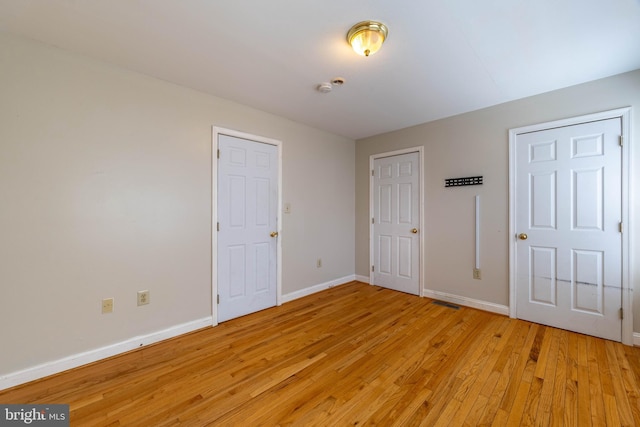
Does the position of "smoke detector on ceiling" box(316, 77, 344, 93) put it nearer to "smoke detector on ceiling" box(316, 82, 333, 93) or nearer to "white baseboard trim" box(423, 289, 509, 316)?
"smoke detector on ceiling" box(316, 82, 333, 93)

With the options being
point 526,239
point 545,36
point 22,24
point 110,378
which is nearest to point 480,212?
point 526,239

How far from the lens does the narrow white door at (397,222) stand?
12.4 feet

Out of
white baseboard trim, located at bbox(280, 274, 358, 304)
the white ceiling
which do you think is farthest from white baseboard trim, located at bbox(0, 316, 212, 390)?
the white ceiling

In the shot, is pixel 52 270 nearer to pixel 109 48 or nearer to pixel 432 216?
pixel 109 48

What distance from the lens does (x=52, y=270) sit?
6.46 feet

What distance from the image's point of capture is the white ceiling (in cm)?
162

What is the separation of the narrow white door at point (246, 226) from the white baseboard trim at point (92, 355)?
372 millimetres

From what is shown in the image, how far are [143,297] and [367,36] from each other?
9.39 ft

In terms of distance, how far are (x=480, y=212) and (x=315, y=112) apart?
2.42m

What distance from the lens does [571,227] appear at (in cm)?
262

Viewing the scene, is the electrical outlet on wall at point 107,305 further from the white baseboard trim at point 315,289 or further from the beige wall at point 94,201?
the white baseboard trim at point 315,289

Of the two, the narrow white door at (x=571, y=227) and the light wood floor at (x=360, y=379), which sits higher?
the narrow white door at (x=571, y=227)

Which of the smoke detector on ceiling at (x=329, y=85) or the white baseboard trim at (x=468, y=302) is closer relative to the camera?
the smoke detector on ceiling at (x=329, y=85)

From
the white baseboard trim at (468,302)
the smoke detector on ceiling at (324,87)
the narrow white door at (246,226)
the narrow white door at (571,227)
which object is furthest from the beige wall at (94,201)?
the narrow white door at (571,227)
